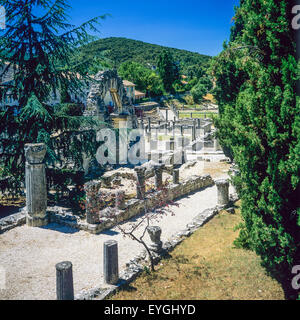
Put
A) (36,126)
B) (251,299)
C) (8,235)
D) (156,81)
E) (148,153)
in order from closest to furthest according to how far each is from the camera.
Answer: (251,299) < (8,235) < (36,126) < (148,153) < (156,81)

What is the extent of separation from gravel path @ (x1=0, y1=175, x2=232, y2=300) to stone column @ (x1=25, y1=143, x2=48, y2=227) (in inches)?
16.2

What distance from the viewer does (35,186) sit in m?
11.2

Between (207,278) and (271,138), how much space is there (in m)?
3.74

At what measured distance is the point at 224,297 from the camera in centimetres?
677

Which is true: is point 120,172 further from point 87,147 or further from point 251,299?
point 251,299

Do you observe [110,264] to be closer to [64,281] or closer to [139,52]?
[64,281]

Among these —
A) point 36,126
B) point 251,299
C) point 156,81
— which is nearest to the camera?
point 251,299

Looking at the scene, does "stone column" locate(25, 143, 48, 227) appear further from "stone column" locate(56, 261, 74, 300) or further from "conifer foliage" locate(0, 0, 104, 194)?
"stone column" locate(56, 261, 74, 300)

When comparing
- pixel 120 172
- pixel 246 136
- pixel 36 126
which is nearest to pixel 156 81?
pixel 120 172

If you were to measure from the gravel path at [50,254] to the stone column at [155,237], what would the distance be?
790 mm

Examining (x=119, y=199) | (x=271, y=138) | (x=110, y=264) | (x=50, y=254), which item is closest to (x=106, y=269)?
(x=110, y=264)

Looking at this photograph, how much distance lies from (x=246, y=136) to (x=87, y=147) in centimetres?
844

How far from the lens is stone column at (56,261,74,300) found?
21.4 ft

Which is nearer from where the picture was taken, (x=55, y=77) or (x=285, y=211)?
(x=285, y=211)
